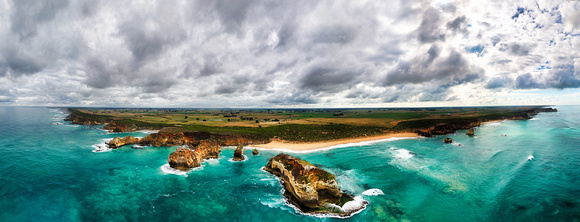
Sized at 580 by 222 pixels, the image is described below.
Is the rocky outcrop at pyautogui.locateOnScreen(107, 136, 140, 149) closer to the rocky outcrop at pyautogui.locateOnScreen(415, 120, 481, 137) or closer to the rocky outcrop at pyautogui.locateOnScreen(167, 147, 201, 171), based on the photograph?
the rocky outcrop at pyautogui.locateOnScreen(167, 147, 201, 171)

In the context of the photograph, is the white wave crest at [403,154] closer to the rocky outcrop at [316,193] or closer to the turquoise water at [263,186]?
the turquoise water at [263,186]

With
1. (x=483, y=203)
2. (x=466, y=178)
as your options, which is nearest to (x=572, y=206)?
(x=483, y=203)

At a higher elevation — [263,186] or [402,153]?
[402,153]

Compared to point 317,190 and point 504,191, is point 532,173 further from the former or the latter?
point 317,190

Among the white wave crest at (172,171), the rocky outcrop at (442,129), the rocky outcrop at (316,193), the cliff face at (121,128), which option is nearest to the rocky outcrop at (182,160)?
the white wave crest at (172,171)

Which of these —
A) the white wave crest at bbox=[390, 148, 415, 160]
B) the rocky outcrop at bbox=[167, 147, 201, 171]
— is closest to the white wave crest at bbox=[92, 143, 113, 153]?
the rocky outcrop at bbox=[167, 147, 201, 171]

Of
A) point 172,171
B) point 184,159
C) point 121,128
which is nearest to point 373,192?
point 184,159

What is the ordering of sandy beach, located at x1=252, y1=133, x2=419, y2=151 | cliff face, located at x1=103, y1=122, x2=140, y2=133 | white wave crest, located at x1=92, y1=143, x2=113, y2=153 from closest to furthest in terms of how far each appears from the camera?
white wave crest, located at x1=92, y1=143, x2=113, y2=153 → sandy beach, located at x1=252, y1=133, x2=419, y2=151 → cliff face, located at x1=103, y1=122, x2=140, y2=133

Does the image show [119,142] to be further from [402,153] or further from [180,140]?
[402,153]
